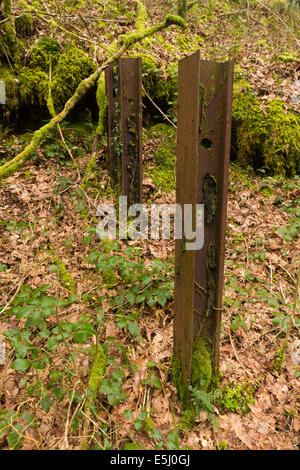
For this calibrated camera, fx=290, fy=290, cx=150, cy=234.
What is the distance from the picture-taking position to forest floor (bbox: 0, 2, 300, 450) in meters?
1.85

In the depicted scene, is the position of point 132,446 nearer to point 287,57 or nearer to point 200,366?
point 200,366

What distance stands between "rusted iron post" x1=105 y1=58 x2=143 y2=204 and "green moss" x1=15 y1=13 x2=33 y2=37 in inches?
90.6

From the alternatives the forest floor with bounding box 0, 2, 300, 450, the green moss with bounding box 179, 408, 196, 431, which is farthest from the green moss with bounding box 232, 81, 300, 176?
the green moss with bounding box 179, 408, 196, 431

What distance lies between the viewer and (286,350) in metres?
2.59

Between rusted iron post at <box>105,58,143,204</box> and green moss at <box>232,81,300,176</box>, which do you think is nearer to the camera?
rusted iron post at <box>105,58,143,204</box>

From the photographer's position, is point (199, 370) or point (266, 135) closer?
point (199, 370)

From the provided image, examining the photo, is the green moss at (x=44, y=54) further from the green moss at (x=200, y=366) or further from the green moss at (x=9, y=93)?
the green moss at (x=200, y=366)

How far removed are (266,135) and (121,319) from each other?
12.8ft

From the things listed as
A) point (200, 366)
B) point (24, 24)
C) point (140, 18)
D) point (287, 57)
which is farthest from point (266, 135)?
point (24, 24)

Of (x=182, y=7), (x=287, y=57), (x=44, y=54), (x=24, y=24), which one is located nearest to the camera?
(x=44, y=54)

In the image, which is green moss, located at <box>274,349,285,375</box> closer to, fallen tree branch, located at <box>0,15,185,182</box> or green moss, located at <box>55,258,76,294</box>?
green moss, located at <box>55,258,76,294</box>

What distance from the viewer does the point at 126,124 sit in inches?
140
